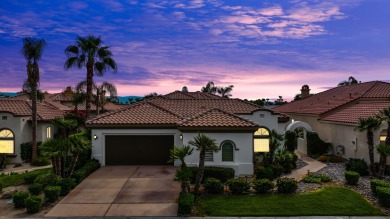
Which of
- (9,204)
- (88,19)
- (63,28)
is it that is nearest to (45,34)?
(63,28)

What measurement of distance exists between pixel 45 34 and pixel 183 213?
63.8 ft

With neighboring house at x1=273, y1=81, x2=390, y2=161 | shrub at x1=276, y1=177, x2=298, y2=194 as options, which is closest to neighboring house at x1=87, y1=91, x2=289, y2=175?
shrub at x1=276, y1=177, x2=298, y2=194

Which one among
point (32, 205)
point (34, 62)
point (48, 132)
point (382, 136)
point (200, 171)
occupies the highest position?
point (34, 62)

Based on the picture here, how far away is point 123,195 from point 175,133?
6.80m

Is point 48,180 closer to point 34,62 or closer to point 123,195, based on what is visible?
point 123,195

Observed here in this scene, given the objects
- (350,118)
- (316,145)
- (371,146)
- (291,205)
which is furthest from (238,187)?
(316,145)

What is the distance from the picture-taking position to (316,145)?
24422 millimetres

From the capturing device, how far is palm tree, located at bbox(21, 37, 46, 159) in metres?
22.3

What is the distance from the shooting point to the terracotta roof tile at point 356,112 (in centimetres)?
2108

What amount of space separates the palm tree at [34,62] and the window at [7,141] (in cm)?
197

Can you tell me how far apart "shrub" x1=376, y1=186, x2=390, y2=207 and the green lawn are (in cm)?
46

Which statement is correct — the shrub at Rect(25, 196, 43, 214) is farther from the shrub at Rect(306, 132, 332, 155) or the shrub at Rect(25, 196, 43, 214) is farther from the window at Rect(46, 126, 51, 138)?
the shrub at Rect(306, 132, 332, 155)

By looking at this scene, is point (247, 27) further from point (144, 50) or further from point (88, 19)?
point (88, 19)

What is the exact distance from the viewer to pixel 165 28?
83.0 feet
